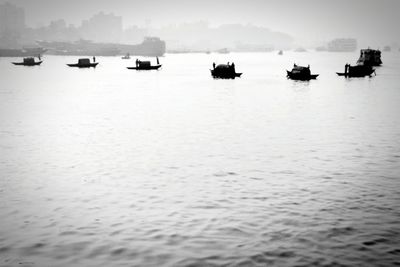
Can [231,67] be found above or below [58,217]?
above

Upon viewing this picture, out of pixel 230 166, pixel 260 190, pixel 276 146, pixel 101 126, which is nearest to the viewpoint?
pixel 260 190

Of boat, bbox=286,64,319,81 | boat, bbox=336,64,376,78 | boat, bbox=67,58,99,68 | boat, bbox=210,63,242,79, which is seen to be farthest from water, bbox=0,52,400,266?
boat, bbox=67,58,99,68

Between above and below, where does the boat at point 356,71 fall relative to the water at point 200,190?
above

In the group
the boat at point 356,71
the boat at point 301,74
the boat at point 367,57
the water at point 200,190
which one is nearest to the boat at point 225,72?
the boat at point 301,74

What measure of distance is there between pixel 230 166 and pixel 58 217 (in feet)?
30.4

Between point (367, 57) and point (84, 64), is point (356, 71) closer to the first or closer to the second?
point (367, 57)

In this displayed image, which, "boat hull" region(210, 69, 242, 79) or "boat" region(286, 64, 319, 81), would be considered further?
"boat hull" region(210, 69, 242, 79)

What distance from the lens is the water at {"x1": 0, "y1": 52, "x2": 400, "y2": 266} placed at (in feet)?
39.1

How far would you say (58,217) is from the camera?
14.5 meters

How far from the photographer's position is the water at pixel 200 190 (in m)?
11.9

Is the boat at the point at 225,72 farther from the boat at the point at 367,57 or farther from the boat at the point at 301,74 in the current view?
the boat at the point at 367,57

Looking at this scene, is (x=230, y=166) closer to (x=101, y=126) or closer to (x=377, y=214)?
(x=377, y=214)

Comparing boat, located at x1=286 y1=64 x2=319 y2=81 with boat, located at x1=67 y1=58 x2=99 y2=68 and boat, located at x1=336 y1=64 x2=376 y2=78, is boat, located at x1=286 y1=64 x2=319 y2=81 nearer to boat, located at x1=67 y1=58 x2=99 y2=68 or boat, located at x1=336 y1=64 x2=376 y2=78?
boat, located at x1=336 y1=64 x2=376 y2=78

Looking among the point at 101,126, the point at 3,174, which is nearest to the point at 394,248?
the point at 3,174
